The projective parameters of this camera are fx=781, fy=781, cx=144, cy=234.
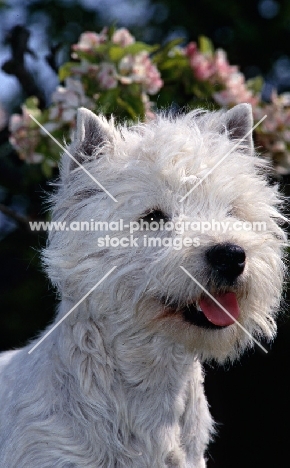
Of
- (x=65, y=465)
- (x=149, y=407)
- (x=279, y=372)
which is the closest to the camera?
(x=65, y=465)

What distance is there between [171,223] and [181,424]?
2.20 ft

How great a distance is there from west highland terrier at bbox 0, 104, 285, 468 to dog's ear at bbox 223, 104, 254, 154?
0.54 ft

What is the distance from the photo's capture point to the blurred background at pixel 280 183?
4.91 meters

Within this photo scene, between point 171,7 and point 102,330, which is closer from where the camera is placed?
point 102,330

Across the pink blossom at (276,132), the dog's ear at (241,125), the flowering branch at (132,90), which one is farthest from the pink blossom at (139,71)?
the dog's ear at (241,125)

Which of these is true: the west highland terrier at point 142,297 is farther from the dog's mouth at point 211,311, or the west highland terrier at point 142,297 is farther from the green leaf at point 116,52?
the green leaf at point 116,52

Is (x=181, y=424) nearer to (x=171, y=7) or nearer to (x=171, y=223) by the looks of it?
(x=171, y=223)

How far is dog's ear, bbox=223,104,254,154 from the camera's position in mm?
2756

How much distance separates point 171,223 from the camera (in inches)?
94.9

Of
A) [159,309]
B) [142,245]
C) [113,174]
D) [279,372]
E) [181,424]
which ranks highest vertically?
[113,174]

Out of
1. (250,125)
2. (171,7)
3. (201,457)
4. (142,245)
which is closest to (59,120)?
(250,125)

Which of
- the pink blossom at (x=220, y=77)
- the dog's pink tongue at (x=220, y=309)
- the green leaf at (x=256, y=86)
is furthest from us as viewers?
the green leaf at (x=256, y=86)

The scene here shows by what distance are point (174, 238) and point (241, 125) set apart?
641 millimetres

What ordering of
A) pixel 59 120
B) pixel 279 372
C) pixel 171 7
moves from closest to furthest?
pixel 59 120 → pixel 279 372 → pixel 171 7
